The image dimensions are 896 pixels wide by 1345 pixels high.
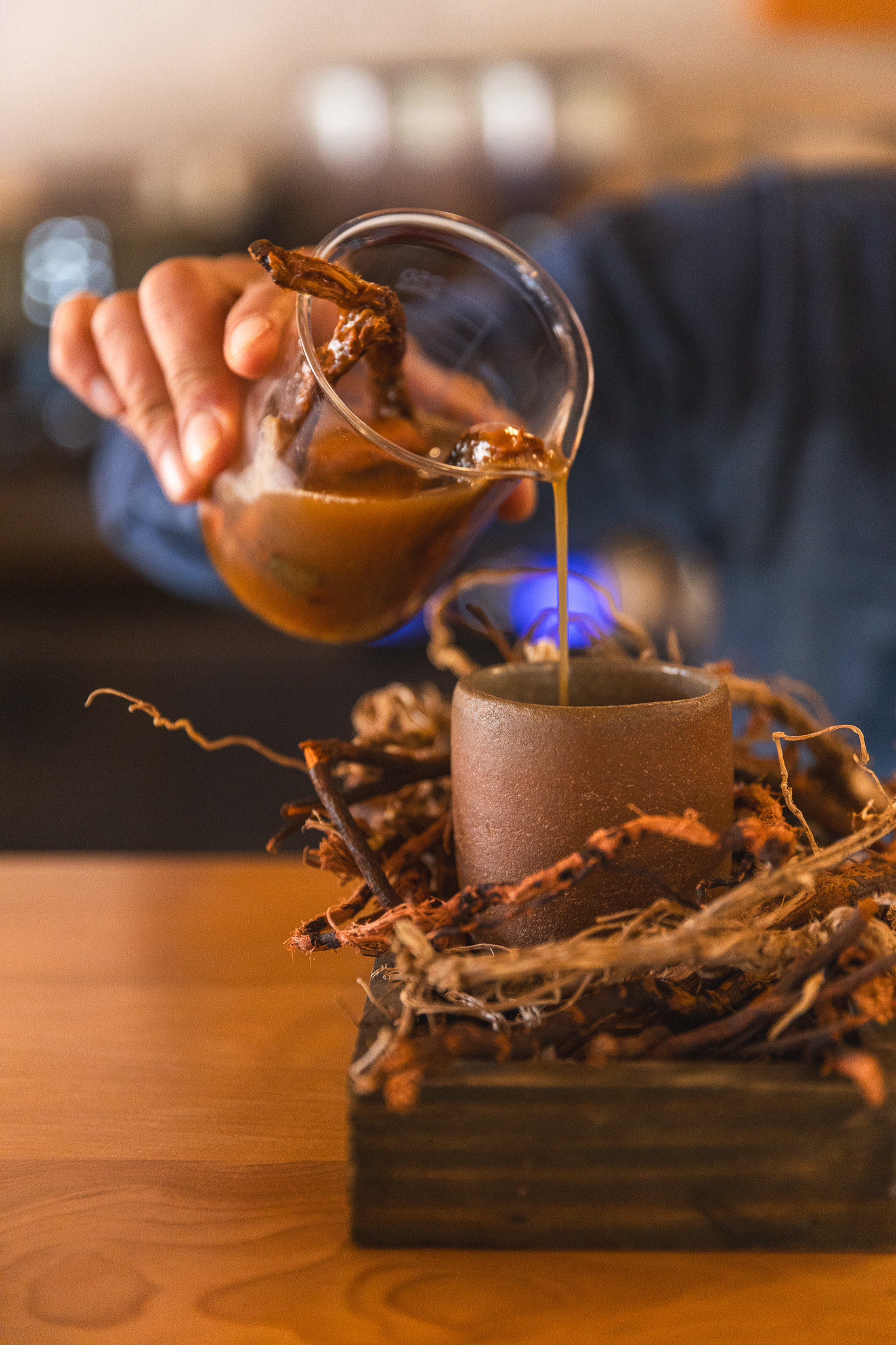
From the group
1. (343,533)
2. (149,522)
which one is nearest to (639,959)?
(343,533)

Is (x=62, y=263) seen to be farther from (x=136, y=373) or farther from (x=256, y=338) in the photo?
(x=256, y=338)

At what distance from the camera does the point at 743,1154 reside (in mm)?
447

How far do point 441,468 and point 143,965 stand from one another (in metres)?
0.38

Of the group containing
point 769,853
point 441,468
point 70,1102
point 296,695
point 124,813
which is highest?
point 441,468

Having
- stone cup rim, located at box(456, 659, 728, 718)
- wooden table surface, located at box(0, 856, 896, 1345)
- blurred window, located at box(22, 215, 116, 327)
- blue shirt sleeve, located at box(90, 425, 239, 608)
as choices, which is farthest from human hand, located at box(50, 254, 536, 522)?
blurred window, located at box(22, 215, 116, 327)

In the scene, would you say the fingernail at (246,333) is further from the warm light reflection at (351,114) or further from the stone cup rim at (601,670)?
the warm light reflection at (351,114)

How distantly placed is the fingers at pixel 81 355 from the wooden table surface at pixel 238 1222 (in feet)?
1.48

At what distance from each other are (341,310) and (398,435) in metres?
0.09

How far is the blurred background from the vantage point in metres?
2.90

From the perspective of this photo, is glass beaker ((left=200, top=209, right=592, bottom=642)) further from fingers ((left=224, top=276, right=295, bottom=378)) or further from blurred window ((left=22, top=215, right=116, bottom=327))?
→ blurred window ((left=22, top=215, right=116, bottom=327))

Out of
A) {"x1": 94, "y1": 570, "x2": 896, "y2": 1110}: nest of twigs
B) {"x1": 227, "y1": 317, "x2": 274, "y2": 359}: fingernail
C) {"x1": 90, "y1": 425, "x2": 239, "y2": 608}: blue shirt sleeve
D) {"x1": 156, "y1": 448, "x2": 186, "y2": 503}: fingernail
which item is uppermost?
{"x1": 227, "y1": 317, "x2": 274, "y2": 359}: fingernail

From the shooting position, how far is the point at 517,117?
3.21m

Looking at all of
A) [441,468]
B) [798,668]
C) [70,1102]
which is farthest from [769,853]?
[798,668]

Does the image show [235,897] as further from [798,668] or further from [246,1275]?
[798,668]
